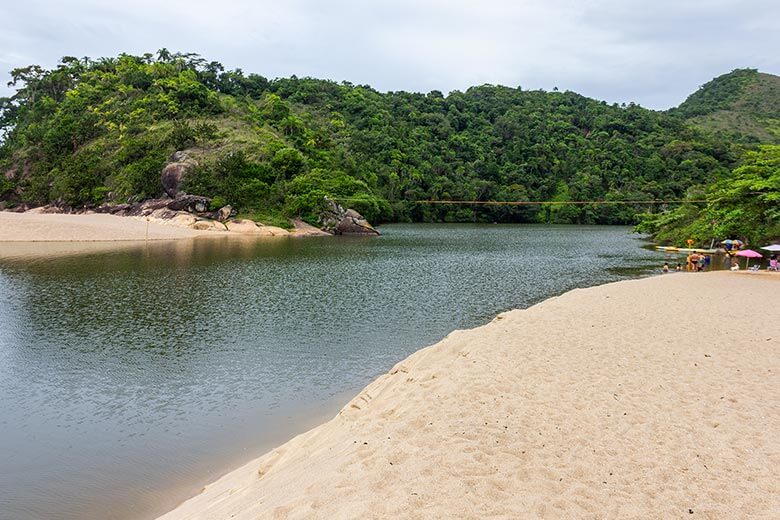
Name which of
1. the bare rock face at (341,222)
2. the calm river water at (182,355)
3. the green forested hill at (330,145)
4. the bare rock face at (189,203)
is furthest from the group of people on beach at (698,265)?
the bare rock face at (189,203)

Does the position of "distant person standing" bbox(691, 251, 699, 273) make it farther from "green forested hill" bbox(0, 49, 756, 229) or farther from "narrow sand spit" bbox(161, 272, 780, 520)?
"green forested hill" bbox(0, 49, 756, 229)

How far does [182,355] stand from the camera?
16359 mm

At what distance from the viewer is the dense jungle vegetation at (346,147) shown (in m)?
77.3

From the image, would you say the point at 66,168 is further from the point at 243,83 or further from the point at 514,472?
the point at 514,472

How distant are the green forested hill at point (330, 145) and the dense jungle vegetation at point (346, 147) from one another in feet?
1.10

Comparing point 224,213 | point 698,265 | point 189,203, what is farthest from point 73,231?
point 698,265

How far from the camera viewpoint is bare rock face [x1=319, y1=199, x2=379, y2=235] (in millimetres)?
76688

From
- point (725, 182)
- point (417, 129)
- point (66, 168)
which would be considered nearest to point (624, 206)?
point (417, 129)

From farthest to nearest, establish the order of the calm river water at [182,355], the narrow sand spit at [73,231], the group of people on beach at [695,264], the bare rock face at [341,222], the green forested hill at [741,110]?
the green forested hill at [741,110]
the bare rock face at [341,222]
the narrow sand spit at [73,231]
the group of people on beach at [695,264]
the calm river water at [182,355]

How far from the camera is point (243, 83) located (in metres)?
139

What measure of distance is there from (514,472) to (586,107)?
17800 cm

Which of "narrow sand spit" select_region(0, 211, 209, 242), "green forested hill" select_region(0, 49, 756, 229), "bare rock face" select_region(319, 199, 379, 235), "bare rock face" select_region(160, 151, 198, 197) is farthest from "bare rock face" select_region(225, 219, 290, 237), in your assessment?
"bare rock face" select_region(160, 151, 198, 197)

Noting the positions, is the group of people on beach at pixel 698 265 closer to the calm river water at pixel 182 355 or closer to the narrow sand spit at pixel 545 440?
the calm river water at pixel 182 355

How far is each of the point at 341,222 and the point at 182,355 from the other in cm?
6119
